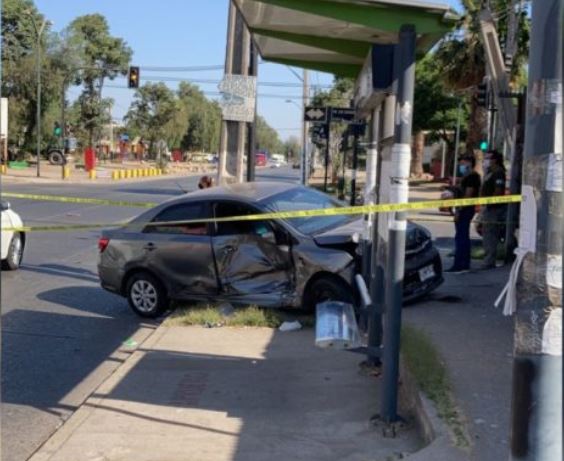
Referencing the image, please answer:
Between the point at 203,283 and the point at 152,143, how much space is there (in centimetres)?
9199

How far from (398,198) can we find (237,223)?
4021 millimetres

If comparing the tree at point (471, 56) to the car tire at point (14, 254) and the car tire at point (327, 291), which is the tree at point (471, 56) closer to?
the car tire at point (14, 254)

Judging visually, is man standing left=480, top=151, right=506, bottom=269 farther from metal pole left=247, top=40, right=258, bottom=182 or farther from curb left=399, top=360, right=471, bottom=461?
curb left=399, top=360, right=471, bottom=461

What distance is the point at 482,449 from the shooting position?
4273 millimetres

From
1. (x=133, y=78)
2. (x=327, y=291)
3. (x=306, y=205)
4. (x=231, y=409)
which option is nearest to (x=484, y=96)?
(x=306, y=205)

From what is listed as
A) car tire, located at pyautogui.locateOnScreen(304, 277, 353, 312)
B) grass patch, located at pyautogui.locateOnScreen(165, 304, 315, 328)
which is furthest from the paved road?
car tire, located at pyautogui.locateOnScreen(304, 277, 353, 312)

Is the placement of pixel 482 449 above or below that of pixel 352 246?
below

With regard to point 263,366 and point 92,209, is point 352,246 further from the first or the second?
point 92,209

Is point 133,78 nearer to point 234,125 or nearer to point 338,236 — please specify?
point 234,125

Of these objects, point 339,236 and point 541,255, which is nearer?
point 541,255

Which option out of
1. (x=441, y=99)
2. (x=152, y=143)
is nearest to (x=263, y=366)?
(x=441, y=99)

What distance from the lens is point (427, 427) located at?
4.78 meters

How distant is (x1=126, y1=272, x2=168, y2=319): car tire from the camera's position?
9.13 meters

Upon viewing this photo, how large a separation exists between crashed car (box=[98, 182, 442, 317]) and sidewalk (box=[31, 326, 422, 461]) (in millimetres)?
790
